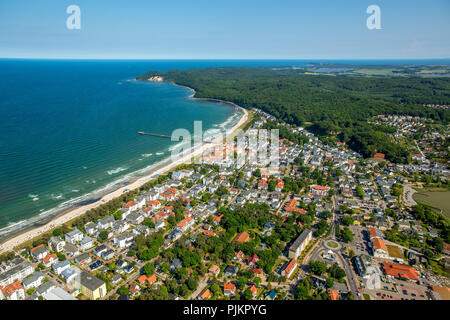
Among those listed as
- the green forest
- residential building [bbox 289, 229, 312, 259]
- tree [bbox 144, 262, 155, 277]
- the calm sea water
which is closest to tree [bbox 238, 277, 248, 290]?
residential building [bbox 289, 229, 312, 259]

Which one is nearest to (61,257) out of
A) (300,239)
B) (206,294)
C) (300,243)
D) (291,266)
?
(206,294)

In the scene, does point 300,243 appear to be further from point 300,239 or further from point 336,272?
point 336,272

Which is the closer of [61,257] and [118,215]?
[61,257]

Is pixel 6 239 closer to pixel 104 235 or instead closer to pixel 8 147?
pixel 104 235

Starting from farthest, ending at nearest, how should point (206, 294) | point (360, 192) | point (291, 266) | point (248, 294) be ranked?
point (360, 192), point (291, 266), point (206, 294), point (248, 294)

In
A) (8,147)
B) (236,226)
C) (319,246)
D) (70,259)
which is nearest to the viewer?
(70,259)
